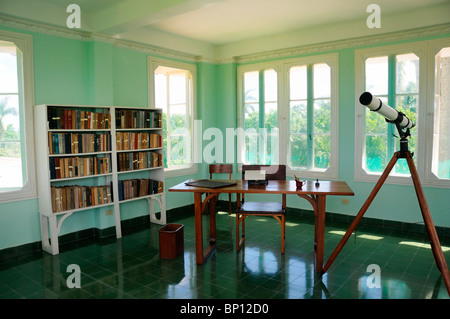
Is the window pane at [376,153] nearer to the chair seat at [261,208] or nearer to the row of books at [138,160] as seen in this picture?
Result: the chair seat at [261,208]

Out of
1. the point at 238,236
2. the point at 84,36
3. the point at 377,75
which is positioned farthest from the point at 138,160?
→ the point at 377,75

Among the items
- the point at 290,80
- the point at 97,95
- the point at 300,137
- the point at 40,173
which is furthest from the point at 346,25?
the point at 40,173

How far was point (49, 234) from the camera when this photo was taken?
4.89 metres

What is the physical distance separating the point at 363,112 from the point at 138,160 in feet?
12.1

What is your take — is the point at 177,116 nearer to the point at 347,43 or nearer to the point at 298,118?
the point at 298,118

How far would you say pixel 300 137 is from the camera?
6.48m

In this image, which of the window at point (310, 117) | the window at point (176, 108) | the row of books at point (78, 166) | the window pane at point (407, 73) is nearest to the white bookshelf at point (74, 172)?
the row of books at point (78, 166)

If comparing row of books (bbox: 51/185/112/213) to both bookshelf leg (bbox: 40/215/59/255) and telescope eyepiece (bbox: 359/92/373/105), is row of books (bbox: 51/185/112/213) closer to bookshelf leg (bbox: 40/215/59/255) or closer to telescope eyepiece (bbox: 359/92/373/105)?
bookshelf leg (bbox: 40/215/59/255)

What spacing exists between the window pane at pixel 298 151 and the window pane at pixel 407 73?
5.72 feet

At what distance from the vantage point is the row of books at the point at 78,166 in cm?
463

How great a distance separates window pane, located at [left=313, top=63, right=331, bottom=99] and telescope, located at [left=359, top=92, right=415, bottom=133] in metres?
2.48

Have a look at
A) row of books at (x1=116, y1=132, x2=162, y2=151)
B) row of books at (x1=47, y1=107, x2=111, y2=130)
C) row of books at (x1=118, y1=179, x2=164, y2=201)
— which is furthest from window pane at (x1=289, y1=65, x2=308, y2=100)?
row of books at (x1=47, y1=107, x2=111, y2=130)
